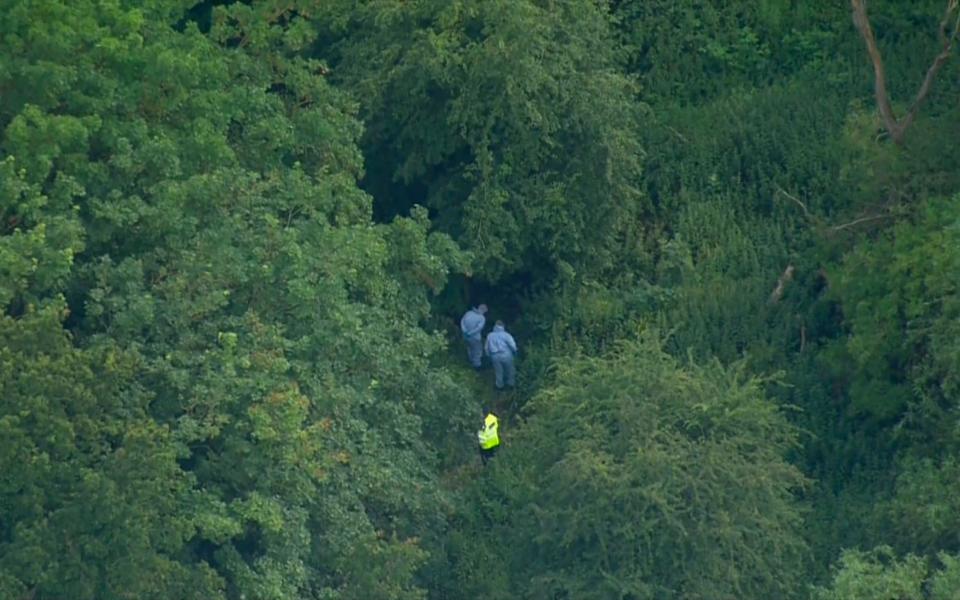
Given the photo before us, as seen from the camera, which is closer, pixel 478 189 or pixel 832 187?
pixel 478 189

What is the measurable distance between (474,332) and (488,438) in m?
2.25

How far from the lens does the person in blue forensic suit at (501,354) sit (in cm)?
2861

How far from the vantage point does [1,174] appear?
2339cm

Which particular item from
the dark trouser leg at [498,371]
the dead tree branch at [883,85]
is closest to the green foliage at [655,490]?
the dark trouser leg at [498,371]

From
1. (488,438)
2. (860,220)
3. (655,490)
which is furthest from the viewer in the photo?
(488,438)

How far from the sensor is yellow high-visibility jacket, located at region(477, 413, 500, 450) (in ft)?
89.0

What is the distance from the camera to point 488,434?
27.2m

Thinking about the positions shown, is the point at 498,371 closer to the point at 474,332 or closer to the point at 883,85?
the point at 474,332

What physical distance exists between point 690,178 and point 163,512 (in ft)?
36.2

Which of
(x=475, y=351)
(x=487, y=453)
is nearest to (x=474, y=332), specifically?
(x=475, y=351)

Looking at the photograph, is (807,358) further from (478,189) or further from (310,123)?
(310,123)

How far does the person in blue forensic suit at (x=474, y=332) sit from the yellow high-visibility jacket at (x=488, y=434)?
6.52 feet

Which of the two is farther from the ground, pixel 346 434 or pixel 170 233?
pixel 170 233

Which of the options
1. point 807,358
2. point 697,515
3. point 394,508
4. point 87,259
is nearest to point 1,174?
point 87,259
